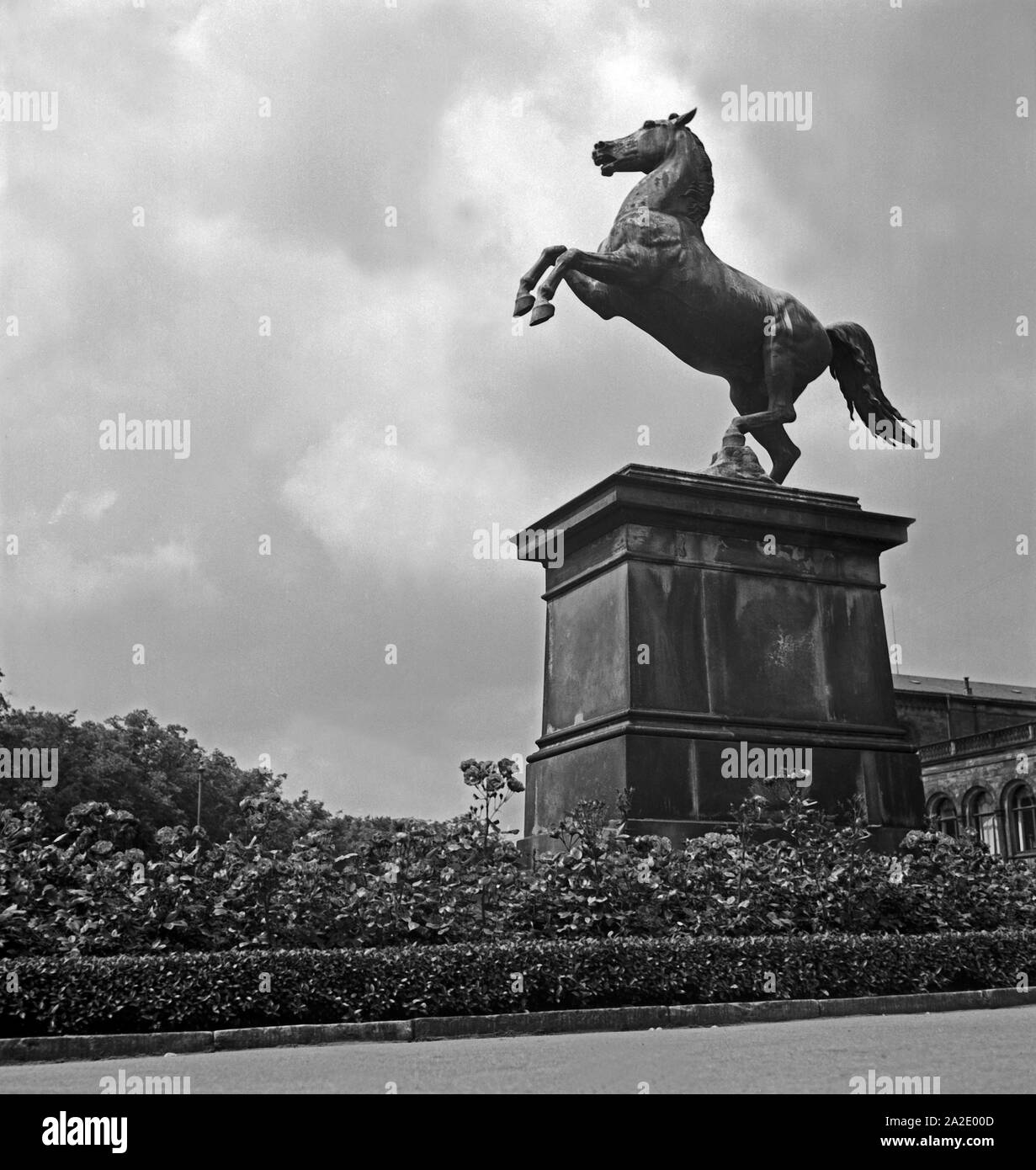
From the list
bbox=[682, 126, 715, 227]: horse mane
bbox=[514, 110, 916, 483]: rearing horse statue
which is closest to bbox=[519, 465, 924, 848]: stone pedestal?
bbox=[514, 110, 916, 483]: rearing horse statue

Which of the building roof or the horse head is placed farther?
the building roof

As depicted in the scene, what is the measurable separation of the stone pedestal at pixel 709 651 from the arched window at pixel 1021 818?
57808 mm

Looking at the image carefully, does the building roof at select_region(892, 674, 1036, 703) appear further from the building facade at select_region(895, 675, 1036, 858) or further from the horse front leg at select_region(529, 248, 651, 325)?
the horse front leg at select_region(529, 248, 651, 325)

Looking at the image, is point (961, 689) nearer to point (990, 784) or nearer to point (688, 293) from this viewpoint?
point (990, 784)

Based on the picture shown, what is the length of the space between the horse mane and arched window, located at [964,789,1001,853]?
59114 millimetres

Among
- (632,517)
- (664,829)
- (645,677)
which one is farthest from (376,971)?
(632,517)

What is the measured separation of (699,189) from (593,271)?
1.73 m

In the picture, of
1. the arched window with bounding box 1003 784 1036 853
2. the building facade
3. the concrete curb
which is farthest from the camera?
the building facade

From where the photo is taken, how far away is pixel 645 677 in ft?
36.2

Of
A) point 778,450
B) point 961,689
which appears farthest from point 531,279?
point 961,689

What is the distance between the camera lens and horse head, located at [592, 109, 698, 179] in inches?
519

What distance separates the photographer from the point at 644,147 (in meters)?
13.2

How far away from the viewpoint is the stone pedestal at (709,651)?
35.7 feet

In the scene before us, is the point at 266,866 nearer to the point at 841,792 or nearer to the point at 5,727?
the point at 841,792
